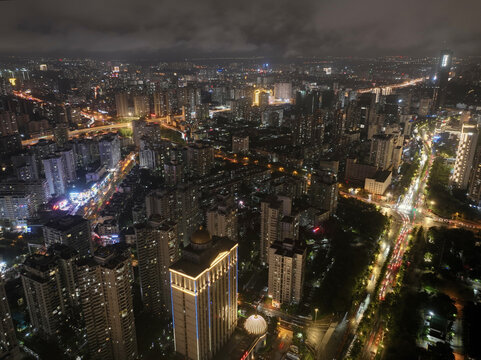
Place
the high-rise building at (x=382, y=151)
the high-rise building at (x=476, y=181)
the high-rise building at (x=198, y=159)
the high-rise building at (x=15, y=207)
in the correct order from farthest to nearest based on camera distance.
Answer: the high-rise building at (x=382, y=151), the high-rise building at (x=198, y=159), the high-rise building at (x=476, y=181), the high-rise building at (x=15, y=207)

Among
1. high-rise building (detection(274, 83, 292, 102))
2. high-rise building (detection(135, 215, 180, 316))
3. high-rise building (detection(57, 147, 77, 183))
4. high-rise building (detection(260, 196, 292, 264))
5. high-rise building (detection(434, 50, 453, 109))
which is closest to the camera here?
high-rise building (detection(135, 215, 180, 316))

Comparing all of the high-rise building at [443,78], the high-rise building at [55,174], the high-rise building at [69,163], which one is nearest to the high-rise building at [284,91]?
the high-rise building at [443,78]

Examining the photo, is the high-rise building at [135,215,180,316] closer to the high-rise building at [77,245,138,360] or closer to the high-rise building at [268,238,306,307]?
the high-rise building at [77,245,138,360]

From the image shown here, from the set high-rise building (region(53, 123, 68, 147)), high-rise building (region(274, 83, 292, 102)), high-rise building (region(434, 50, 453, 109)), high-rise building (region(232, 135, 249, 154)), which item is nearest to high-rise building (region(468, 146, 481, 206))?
high-rise building (region(232, 135, 249, 154))

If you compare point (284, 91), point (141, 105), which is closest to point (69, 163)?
point (141, 105)

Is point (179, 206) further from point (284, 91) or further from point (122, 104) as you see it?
point (284, 91)

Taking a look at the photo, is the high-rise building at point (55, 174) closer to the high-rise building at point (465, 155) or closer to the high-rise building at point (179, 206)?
the high-rise building at point (179, 206)
